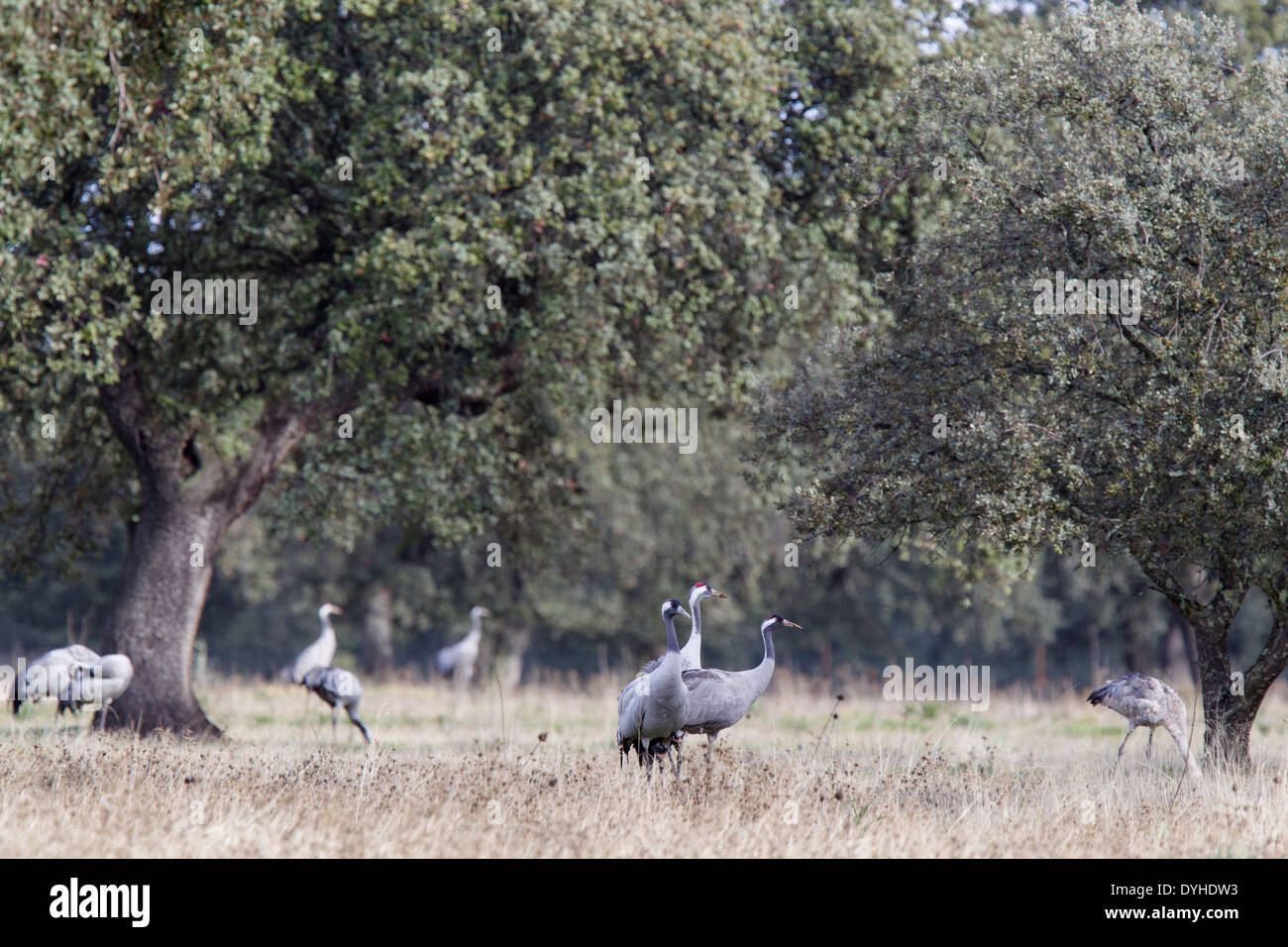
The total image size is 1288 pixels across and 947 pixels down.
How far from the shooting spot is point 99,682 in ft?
57.0

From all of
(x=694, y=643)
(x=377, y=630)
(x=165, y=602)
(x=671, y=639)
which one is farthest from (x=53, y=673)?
(x=377, y=630)

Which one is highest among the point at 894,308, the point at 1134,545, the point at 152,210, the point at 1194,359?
the point at 152,210

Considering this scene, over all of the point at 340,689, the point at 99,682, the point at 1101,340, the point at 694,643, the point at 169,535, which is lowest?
the point at 340,689

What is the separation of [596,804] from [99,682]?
9047mm

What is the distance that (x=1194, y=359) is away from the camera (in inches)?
494

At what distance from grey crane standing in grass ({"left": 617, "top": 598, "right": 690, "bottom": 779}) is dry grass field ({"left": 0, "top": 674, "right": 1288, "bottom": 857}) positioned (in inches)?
13.2

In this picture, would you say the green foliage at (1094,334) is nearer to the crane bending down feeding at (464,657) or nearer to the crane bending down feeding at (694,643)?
the crane bending down feeding at (694,643)

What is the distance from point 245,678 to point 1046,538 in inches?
913

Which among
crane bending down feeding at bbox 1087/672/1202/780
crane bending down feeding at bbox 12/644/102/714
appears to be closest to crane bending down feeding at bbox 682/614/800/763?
crane bending down feeding at bbox 1087/672/1202/780

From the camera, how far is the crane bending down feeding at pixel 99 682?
1736 centimetres

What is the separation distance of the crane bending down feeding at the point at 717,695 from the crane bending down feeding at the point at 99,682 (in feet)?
27.3

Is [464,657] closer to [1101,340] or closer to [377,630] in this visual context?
[377,630]
